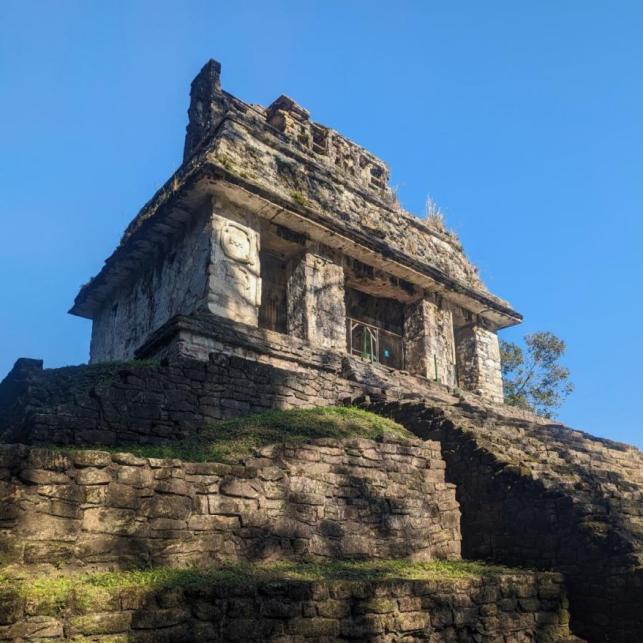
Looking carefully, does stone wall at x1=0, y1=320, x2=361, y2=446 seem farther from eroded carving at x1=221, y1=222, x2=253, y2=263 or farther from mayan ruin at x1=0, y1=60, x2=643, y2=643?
eroded carving at x1=221, y1=222, x2=253, y2=263

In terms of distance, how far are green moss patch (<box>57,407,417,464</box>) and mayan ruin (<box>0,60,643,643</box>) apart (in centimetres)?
3

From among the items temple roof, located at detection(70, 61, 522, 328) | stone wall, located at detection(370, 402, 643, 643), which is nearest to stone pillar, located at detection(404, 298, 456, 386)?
temple roof, located at detection(70, 61, 522, 328)

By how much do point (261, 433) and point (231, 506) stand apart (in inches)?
49.1

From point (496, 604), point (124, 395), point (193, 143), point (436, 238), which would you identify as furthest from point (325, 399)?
point (436, 238)

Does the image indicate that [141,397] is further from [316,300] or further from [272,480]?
[316,300]

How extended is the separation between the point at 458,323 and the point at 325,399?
7.87 m

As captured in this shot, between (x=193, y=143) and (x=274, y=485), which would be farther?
(x=193, y=143)

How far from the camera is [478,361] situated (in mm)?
15812

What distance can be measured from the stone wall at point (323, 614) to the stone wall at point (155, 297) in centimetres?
677

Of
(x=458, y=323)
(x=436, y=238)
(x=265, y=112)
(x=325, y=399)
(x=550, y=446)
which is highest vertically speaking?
(x=265, y=112)

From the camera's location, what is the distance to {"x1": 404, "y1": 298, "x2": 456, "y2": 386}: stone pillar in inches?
576

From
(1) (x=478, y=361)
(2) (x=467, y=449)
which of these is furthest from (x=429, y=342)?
(2) (x=467, y=449)

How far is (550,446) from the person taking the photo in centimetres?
961

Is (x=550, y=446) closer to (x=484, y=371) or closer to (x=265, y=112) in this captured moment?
(x=484, y=371)
